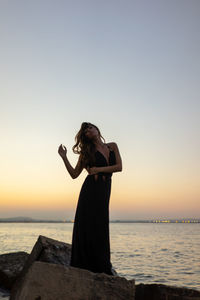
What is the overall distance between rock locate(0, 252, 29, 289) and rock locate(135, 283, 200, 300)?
12.3 feet

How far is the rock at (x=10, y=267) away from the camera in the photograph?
7.55m

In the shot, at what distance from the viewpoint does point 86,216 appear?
4695 millimetres

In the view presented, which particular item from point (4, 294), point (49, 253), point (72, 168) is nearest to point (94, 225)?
point (72, 168)

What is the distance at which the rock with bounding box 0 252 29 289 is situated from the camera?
7.55 m

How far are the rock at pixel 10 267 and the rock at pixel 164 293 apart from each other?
12.3 ft

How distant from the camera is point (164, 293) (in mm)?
4676

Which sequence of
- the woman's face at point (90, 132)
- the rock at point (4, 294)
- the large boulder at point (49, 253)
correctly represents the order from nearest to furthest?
the woman's face at point (90, 132) < the large boulder at point (49, 253) < the rock at point (4, 294)

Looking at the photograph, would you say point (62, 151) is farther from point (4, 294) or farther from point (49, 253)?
point (4, 294)

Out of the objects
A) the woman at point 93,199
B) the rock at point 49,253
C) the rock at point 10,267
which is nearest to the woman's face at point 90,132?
the woman at point 93,199

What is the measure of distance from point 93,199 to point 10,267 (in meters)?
4.32

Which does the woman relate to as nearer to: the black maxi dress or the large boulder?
the black maxi dress

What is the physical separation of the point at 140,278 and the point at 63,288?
11852mm

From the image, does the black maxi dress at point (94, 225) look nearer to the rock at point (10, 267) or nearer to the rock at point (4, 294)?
the rock at point (4, 294)

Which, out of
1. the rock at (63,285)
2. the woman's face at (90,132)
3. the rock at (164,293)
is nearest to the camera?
the rock at (63,285)
